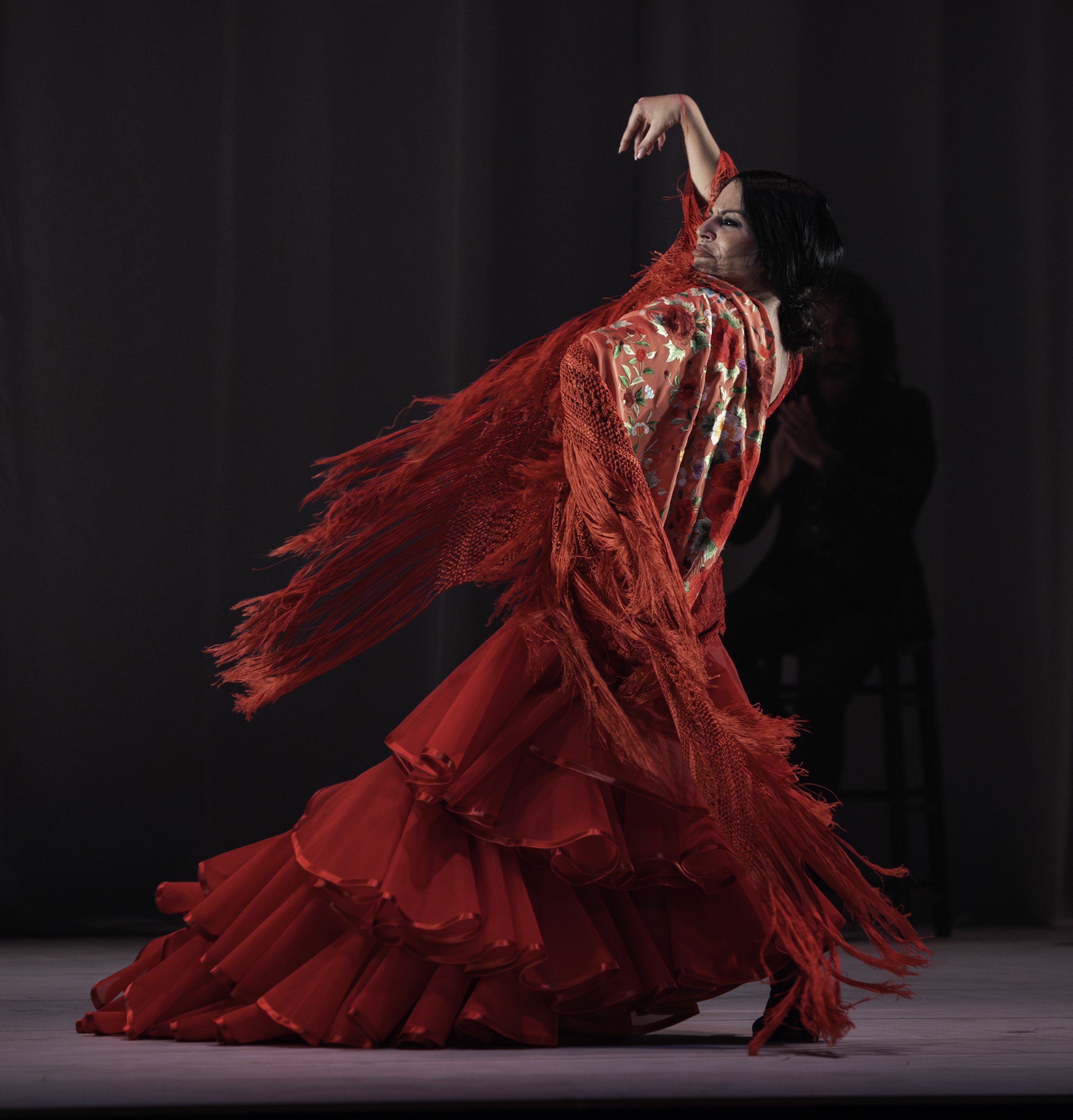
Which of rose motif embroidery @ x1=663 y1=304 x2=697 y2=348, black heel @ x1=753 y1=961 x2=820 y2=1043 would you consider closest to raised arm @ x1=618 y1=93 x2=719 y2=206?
rose motif embroidery @ x1=663 y1=304 x2=697 y2=348

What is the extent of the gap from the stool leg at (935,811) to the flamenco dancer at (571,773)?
1257mm

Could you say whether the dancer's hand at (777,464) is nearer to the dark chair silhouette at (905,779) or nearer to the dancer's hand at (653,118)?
the dark chair silhouette at (905,779)

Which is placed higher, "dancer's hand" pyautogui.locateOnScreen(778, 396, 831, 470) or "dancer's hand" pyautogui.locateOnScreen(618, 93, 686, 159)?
"dancer's hand" pyautogui.locateOnScreen(618, 93, 686, 159)

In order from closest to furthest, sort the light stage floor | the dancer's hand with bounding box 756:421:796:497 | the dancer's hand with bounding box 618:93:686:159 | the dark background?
the light stage floor
the dancer's hand with bounding box 618:93:686:159
the dark background
the dancer's hand with bounding box 756:421:796:497

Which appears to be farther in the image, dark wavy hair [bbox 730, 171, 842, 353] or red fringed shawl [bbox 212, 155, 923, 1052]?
dark wavy hair [bbox 730, 171, 842, 353]

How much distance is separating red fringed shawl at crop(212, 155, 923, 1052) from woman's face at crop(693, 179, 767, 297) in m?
0.03

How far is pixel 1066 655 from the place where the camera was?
9.11ft

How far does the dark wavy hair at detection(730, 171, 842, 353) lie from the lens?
56.6 inches

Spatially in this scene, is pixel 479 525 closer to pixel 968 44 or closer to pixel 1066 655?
pixel 1066 655

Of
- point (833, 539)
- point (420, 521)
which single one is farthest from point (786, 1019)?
point (833, 539)

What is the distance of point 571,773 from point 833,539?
4.69 feet

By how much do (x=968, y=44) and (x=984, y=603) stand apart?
3.78ft

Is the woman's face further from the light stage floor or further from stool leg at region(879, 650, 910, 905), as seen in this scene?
stool leg at region(879, 650, 910, 905)

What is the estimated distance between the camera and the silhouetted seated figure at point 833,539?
259cm
